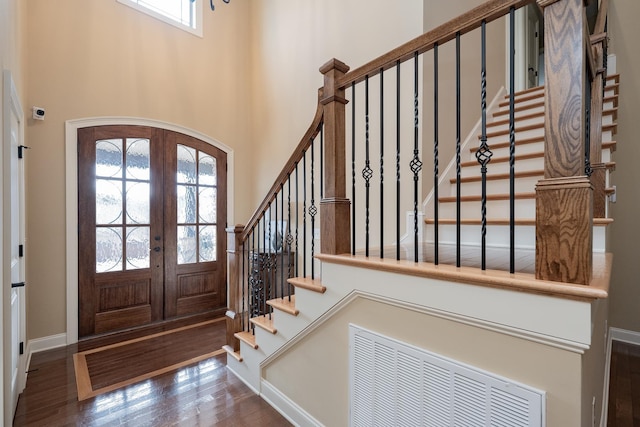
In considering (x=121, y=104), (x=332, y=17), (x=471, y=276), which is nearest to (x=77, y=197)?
(x=121, y=104)

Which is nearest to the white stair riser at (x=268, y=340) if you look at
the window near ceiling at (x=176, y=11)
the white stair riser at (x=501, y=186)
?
the white stair riser at (x=501, y=186)

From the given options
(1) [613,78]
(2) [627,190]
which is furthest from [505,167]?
(1) [613,78]

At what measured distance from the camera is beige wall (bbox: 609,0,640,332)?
3037mm

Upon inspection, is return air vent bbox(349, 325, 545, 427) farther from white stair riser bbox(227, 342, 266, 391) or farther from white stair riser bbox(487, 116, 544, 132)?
white stair riser bbox(487, 116, 544, 132)

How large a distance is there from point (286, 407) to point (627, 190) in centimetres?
376

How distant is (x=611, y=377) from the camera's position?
2453 mm

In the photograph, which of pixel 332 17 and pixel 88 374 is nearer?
pixel 88 374

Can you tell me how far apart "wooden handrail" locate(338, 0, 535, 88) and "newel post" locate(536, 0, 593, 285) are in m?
0.16

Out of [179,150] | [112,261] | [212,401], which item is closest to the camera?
[212,401]

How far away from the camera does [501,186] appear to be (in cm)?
253

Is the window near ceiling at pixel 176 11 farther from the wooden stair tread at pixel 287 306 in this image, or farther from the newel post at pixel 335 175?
the wooden stair tread at pixel 287 306

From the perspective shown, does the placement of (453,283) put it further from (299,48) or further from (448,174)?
(299,48)

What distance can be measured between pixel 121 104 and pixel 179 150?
2.58ft

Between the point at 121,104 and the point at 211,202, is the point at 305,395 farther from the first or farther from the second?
the point at 121,104
